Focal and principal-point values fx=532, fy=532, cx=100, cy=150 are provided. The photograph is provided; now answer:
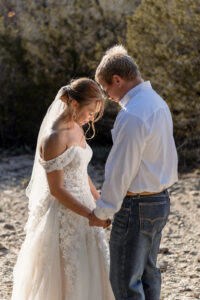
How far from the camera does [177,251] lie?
5.33 meters

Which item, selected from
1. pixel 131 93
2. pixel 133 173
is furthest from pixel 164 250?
pixel 131 93

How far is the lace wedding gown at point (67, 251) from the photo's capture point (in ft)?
10.3

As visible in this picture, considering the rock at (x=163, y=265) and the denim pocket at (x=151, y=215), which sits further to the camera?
the rock at (x=163, y=265)

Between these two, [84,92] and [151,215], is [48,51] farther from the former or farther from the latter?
[151,215]

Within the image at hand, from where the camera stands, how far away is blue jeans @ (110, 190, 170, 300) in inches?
105

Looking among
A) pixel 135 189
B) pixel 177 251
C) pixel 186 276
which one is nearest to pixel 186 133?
pixel 177 251

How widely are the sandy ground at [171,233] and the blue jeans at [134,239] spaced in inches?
58.8

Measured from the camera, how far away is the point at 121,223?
2.69m

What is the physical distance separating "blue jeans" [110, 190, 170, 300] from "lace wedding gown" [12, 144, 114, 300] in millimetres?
443

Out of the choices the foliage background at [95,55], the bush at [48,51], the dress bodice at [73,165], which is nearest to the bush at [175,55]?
the foliage background at [95,55]

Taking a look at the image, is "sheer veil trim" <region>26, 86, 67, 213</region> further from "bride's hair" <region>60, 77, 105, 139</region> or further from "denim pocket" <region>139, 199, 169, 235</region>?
"denim pocket" <region>139, 199, 169, 235</region>

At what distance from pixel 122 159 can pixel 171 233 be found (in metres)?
3.60

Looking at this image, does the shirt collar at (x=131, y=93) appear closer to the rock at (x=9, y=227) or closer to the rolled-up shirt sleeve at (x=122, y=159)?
the rolled-up shirt sleeve at (x=122, y=159)

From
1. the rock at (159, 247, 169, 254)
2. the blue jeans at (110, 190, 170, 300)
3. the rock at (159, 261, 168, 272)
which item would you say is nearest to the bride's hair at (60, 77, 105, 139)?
the blue jeans at (110, 190, 170, 300)
